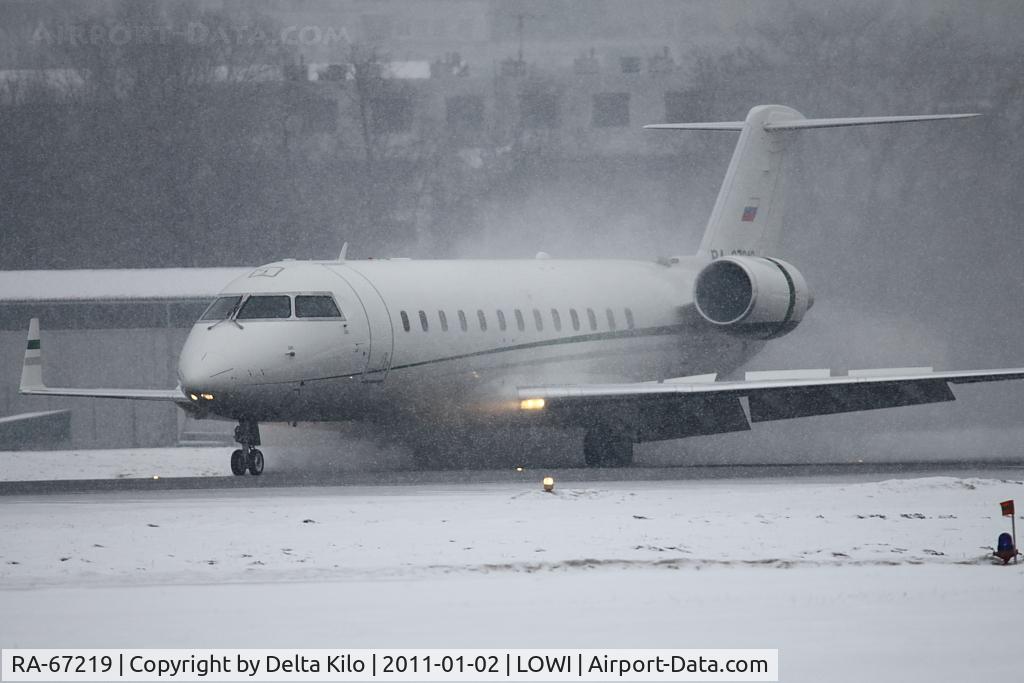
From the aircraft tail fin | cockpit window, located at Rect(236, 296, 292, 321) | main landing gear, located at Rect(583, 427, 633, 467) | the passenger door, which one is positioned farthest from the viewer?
the aircraft tail fin

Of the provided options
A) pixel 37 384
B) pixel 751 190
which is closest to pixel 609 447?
pixel 751 190

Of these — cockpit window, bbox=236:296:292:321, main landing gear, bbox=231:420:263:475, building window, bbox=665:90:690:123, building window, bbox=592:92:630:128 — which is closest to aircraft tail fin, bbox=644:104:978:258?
cockpit window, bbox=236:296:292:321

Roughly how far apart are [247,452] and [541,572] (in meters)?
10.7

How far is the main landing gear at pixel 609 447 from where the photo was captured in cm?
2756

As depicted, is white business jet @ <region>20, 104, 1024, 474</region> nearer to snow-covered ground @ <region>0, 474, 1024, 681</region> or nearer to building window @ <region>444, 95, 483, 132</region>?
snow-covered ground @ <region>0, 474, 1024, 681</region>

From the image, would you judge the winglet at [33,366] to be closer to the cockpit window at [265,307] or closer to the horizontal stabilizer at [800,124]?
the cockpit window at [265,307]

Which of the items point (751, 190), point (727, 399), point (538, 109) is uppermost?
point (538, 109)

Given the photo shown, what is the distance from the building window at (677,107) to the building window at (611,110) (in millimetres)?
4291

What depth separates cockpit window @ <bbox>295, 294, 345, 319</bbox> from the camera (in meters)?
24.0

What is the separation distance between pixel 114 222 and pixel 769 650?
55.9 metres

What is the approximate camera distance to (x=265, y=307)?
23.9 m

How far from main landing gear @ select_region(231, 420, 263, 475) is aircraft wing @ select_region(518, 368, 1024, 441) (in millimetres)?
4368

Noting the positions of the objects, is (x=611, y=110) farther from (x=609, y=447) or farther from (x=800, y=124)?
(x=609, y=447)

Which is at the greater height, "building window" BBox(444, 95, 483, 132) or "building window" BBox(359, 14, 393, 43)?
"building window" BBox(359, 14, 393, 43)
